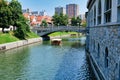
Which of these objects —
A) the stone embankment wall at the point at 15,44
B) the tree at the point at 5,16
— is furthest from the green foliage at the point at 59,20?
the tree at the point at 5,16

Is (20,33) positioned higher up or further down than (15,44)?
higher up

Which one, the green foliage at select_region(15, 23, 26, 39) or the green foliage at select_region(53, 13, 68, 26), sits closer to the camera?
the green foliage at select_region(15, 23, 26, 39)

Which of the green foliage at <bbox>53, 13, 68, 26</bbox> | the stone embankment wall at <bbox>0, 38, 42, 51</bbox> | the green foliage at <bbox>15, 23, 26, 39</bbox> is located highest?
the green foliage at <bbox>53, 13, 68, 26</bbox>

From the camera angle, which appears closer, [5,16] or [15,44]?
[15,44]

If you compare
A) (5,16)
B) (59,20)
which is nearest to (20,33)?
(5,16)

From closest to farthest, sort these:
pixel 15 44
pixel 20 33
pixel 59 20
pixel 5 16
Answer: pixel 15 44 → pixel 5 16 → pixel 20 33 → pixel 59 20

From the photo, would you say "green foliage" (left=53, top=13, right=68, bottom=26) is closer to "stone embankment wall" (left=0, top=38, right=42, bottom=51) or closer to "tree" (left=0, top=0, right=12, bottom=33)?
Result: "stone embankment wall" (left=0, top=38, right=42, bottom=51)

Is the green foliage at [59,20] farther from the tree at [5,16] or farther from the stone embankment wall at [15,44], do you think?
the tree at [5,16]

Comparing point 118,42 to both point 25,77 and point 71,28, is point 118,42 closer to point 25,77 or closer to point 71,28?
point 25,77

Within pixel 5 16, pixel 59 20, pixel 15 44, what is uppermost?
pixel 5 16

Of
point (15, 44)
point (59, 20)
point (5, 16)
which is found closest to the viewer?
point (15, 44)

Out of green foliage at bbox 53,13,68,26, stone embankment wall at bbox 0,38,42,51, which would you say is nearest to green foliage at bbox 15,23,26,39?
Result: stone embankment wall at bbox 0,38,42,51

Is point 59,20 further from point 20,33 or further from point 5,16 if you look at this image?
point 5,16

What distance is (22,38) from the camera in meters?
66.3
